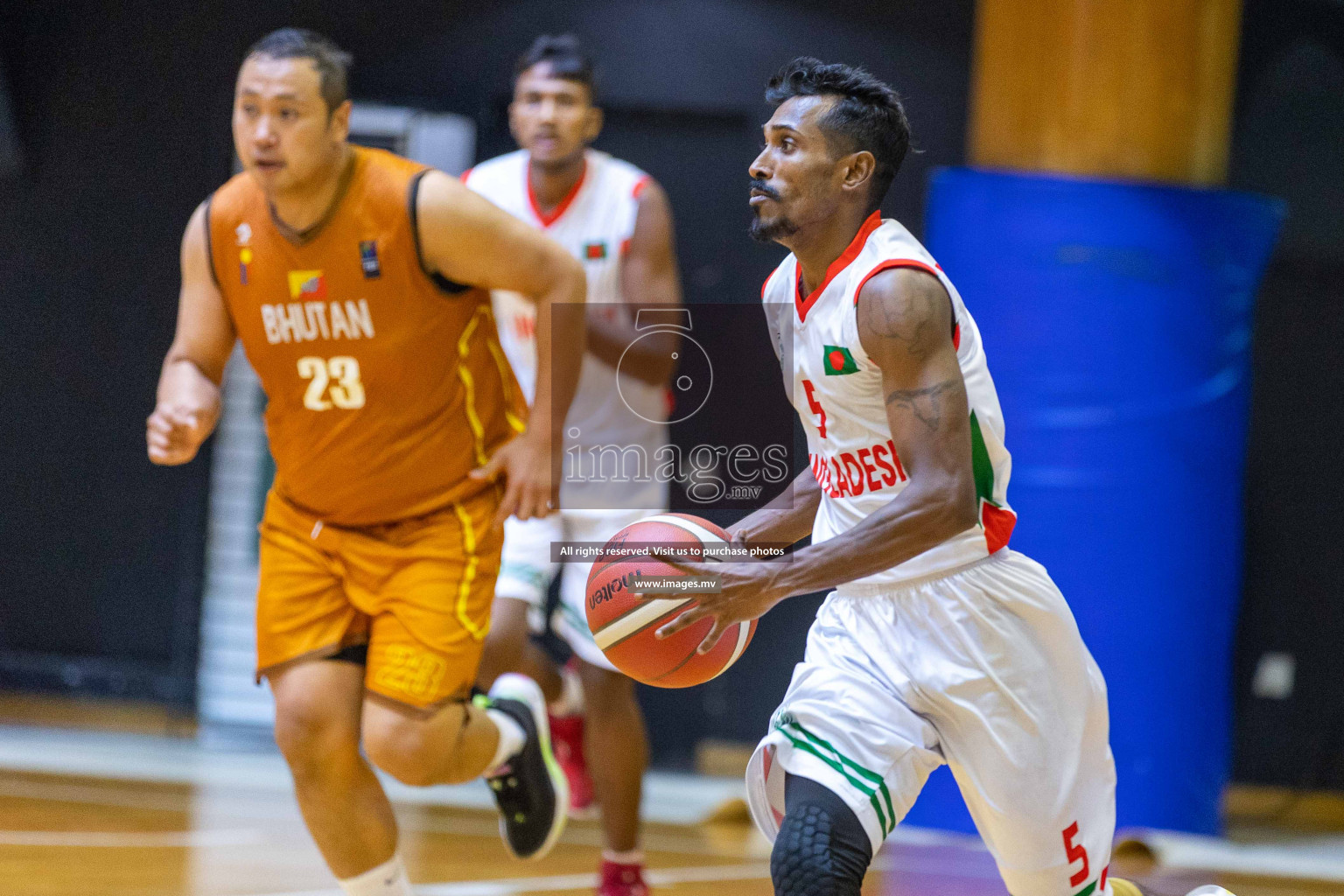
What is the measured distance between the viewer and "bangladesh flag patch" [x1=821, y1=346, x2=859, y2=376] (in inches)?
99.0

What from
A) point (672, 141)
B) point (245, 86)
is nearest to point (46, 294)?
point (672, 141)

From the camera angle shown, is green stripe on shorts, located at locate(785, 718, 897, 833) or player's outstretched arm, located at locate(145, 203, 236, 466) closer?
green stripe on shorts, located at locate(785, 718, 897, 833)

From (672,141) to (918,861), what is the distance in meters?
3.30

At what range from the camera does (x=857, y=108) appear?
2.55m

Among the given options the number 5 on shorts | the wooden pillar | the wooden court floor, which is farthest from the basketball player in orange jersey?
the wooden pillar

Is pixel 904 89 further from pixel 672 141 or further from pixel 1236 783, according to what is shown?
pixel 1236 783

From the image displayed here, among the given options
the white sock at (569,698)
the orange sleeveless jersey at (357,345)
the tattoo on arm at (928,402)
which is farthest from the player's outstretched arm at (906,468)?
the white sock at (569,698)

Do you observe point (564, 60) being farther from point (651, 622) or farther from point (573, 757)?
point (651, 622)

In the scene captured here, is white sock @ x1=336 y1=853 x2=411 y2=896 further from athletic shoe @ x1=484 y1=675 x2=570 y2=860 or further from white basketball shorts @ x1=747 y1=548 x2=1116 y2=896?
white basketball shorts @ x1=747 y1=548 x2=1116 y2=896

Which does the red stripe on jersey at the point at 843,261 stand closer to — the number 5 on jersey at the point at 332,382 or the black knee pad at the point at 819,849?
the black knee pad at the point at 819,849

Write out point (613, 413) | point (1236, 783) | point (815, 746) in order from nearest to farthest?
point (815, 746)
point (613, 413)
point (1236, 783)

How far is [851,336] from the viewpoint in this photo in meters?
2.50

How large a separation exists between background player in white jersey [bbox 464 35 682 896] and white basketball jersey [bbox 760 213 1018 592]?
1.56 m

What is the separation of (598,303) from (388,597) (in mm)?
1424
